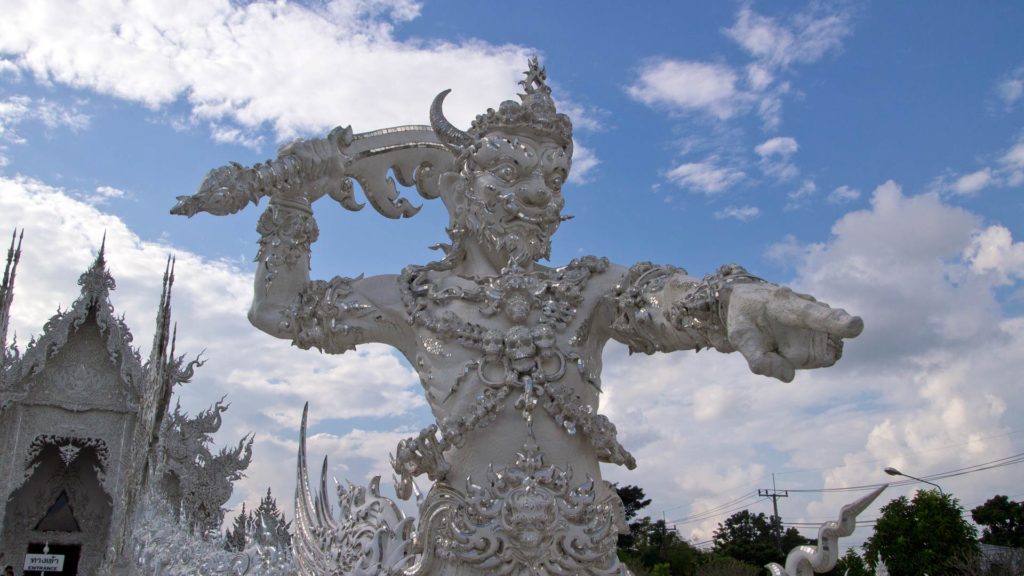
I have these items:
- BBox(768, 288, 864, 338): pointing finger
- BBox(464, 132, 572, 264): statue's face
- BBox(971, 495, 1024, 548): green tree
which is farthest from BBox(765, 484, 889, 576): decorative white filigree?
BBox(971, 495, 1024, 548): green tree

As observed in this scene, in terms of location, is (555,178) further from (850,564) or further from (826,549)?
(850,564)

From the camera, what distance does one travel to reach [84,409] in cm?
1708

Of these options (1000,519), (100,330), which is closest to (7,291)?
(100,330)

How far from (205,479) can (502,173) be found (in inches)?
614

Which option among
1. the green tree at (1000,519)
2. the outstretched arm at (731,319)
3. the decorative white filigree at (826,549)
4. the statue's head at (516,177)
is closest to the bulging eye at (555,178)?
the statue's head at (516,177)

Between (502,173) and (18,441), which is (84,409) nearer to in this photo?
(18,441)

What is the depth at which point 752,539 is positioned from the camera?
25219 millimetres

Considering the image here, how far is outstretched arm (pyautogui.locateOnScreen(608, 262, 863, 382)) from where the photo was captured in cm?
217

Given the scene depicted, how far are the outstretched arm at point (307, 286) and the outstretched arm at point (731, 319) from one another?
38.0 inches

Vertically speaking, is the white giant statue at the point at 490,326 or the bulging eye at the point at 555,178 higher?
the bulging eye at the point at 555,178

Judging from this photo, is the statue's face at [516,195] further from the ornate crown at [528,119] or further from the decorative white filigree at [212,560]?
the decorative white filigree at [212,560]

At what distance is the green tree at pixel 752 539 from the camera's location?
22.4 m

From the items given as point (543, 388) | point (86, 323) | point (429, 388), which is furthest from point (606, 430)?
point (86, 323)

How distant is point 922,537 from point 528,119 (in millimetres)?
16162
